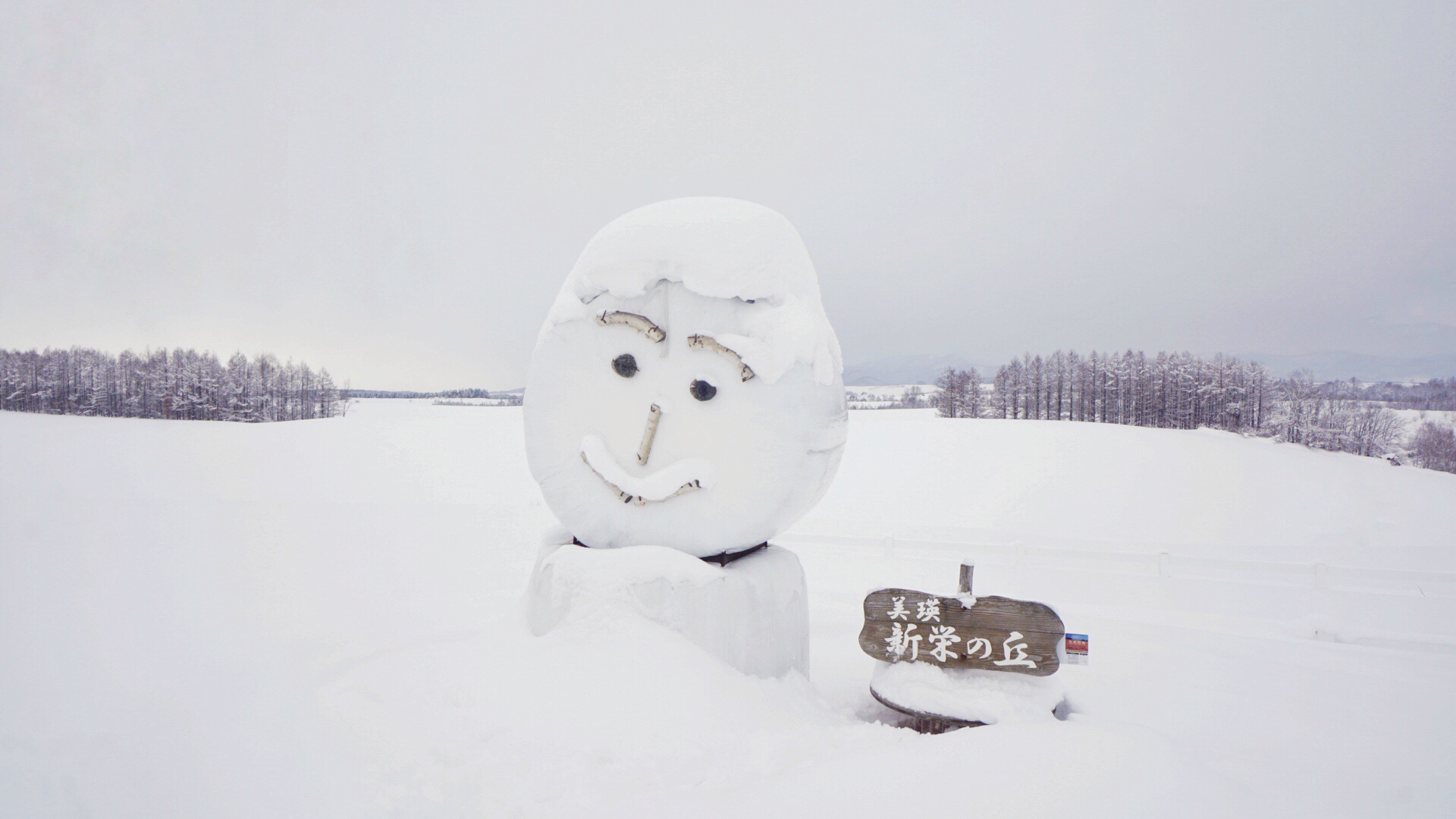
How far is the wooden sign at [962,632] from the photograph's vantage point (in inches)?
137

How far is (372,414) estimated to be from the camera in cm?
3014

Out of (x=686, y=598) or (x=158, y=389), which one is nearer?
(x=686, y=598)

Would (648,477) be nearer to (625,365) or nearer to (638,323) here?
(625,365)

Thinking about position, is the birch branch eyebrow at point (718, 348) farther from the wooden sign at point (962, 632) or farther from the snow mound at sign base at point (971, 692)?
the snow mound at sign base at point (971, 692)

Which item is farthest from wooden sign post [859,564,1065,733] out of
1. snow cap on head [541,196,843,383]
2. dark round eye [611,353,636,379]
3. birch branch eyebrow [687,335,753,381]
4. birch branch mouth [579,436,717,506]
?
dark round eye [611,353,636,379]

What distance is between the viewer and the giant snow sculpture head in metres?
3.64

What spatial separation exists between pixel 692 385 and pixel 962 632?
2.21 metres

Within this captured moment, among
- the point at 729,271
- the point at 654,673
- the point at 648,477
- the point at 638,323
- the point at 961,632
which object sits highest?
the point at 729,271

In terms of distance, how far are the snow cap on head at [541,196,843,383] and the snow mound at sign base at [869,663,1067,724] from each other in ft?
6.25

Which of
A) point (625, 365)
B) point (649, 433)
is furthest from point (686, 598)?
point (625, 365)

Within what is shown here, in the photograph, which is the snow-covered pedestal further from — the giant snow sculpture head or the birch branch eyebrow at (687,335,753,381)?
the birch branch eyebrow at (687,335,753,381)

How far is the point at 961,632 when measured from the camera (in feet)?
11.9

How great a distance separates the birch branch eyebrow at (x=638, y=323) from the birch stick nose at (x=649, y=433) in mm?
425

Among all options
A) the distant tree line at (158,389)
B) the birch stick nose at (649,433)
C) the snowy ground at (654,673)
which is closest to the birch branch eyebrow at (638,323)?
the birch stick nose at (649,433)
